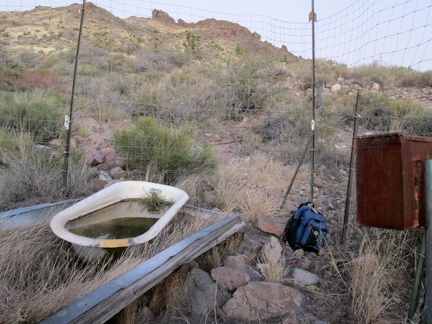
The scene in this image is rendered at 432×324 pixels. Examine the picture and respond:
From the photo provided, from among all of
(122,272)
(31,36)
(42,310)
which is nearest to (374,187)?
(122,272)

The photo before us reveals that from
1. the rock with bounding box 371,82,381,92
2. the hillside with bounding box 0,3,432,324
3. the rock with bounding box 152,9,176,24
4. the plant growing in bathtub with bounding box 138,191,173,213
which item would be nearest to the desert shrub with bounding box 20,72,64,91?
the hillside with bounding box 0,3,432,324

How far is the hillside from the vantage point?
2.29 metres

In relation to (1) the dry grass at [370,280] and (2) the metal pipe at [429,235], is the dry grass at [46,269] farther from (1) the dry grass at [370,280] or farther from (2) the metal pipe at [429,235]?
(2) the metal pipe at [429,235]

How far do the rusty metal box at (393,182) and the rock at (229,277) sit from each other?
1.04 m

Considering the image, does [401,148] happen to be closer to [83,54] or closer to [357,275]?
[357,275]

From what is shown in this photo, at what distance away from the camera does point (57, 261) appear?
2631 millimetres

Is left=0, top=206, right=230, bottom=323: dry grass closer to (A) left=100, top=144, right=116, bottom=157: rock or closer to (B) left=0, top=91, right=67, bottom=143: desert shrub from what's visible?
(A) left=100, top=144, right=116, bottom=157: rock

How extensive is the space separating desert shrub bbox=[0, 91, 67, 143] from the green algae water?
3.02 m

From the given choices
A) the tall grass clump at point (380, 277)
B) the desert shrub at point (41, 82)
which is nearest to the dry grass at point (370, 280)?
the tall grass clump at point (380, 277)

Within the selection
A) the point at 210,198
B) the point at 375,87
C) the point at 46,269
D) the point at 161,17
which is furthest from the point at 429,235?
the point at 161,17

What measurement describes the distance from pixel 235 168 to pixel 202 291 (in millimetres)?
2820

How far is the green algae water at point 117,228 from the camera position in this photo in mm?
3151

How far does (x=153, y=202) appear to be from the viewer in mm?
3607

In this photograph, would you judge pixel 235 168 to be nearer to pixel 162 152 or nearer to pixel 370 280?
pixel 162 152
